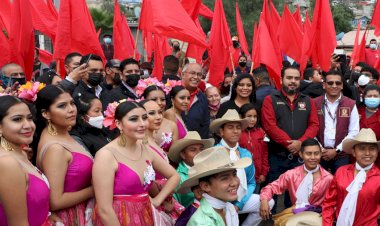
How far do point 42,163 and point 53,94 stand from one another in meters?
0.52

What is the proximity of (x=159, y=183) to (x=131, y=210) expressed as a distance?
651 millimetres

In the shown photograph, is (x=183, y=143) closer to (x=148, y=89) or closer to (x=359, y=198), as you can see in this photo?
(x=148, y=89)

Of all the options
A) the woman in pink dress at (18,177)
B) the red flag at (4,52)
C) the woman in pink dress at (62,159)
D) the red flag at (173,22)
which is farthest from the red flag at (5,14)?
the woman in pink dress at (18,177)

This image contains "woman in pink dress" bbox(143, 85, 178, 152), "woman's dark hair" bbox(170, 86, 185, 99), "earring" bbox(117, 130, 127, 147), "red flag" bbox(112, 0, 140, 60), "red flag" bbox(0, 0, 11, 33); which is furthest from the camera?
"red flag" bbox(112, 0, 140, 60)

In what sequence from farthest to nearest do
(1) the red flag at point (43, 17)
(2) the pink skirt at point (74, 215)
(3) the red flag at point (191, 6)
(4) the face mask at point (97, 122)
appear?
(3) the red flag at point (191, 6)
(1) the red flag at point (43, 17)
(4) the face mask at point (97, 122)
(2) the pink skirt at point (74, 215)

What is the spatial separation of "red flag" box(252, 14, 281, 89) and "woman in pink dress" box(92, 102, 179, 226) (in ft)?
15.0

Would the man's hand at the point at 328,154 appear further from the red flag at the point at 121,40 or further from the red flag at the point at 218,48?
the red flag at the point at 121,40

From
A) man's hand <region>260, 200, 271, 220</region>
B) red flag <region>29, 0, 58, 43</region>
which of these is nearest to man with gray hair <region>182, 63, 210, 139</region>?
man's hand <region>260, 200, 271, 220</region>

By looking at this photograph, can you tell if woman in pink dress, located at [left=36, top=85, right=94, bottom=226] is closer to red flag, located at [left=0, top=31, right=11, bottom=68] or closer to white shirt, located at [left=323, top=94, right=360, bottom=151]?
red flag, located at [left=0, top=31, right=11, bottom=68]

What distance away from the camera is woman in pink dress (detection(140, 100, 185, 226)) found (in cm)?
448

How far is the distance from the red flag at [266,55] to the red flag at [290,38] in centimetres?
100

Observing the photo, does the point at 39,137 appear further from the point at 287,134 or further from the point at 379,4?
the point at 379,4

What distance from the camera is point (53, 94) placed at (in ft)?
13.2

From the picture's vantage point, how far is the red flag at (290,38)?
9.86 meters
